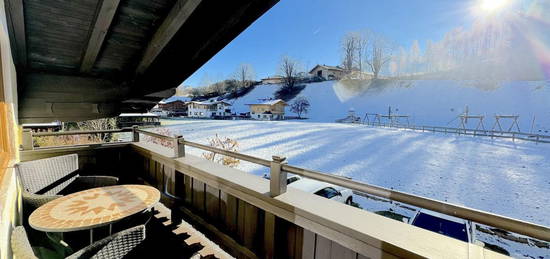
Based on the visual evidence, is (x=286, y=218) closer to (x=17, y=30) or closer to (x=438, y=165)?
(x=17, y=30)

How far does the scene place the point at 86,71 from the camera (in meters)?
2.68

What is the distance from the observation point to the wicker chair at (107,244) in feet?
3.40

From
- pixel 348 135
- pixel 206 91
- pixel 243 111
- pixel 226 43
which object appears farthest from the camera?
pixel 206 91

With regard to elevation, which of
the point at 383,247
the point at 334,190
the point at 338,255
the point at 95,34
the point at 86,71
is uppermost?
the point at 95,34

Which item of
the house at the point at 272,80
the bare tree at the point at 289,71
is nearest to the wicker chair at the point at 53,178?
the bare tree at the point at 289,71

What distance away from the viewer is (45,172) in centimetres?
228

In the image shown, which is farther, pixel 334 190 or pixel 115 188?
pixel 334 190

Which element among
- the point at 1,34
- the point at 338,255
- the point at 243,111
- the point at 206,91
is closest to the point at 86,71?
the point at 1,34

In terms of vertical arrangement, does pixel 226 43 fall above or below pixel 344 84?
below

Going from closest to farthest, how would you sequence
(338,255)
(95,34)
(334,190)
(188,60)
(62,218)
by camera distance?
(338,255), (62,218), (95,34), (188,60), (334,190)

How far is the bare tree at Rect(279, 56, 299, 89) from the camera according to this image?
129 feet

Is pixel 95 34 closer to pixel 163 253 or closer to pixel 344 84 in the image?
pixel 163 253

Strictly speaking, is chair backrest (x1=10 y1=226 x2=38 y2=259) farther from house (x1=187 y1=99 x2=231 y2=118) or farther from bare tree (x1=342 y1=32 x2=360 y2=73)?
bare tree (x1=342 y1=32 x2=360 y2=73)

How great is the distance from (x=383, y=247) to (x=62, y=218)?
1.96 metres
